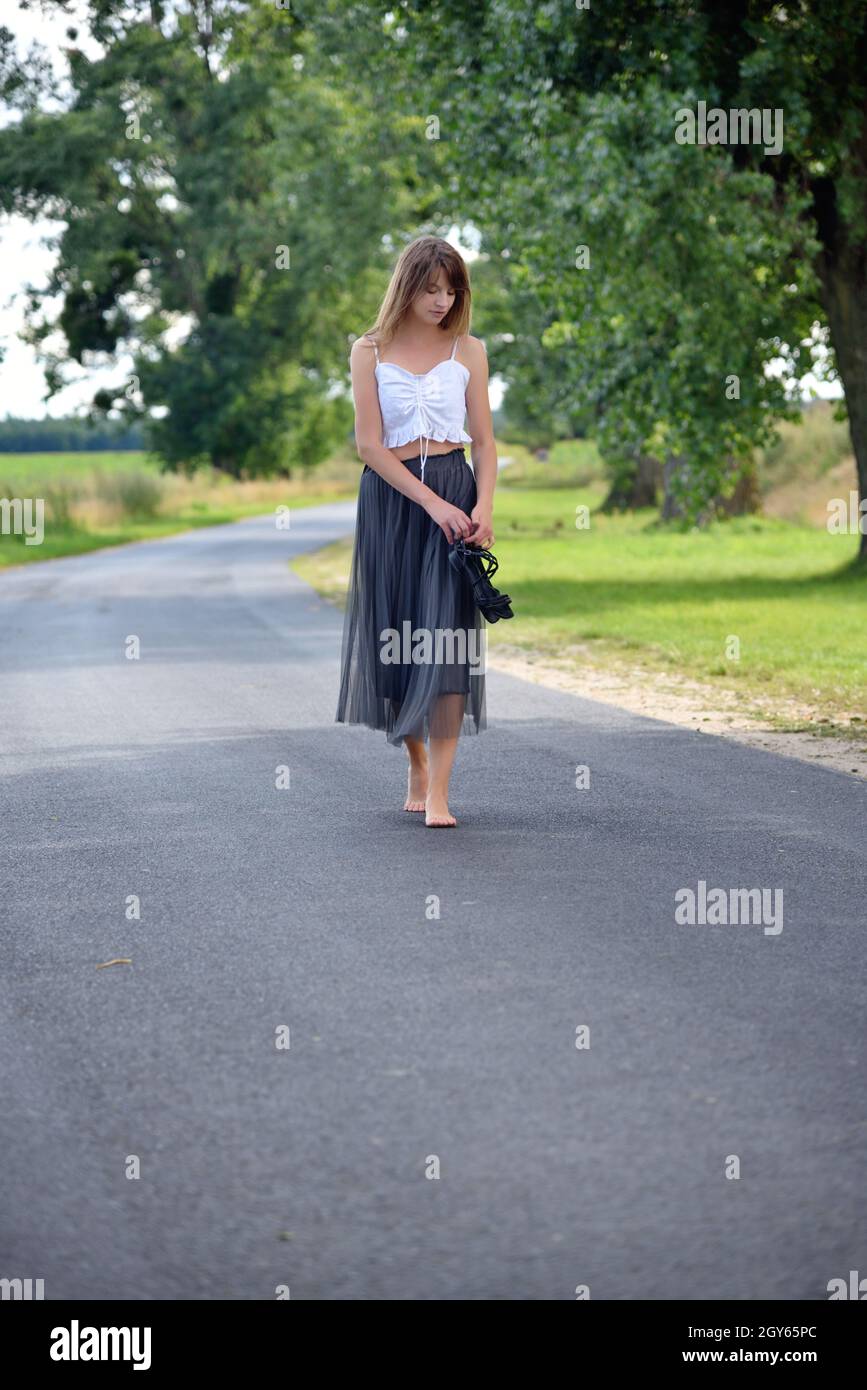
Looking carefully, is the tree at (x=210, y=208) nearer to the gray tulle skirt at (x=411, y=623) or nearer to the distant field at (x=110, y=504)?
the distant field at (x=110, y=504)

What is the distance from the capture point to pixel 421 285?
690 centimetres

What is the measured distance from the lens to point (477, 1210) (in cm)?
342

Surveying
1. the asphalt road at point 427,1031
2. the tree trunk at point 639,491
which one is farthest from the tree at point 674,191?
the tree trunk at point 639,491

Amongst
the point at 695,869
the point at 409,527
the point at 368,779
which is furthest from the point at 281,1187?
the point at 368,779

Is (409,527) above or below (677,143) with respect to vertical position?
below

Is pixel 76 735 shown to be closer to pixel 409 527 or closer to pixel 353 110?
pixel 409 527

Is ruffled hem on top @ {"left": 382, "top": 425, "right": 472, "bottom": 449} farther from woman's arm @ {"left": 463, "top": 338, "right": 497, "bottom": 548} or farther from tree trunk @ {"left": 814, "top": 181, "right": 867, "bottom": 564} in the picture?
tree trunk @ {"left": 814, "top": 181, "right": 867, "bottom": 564}

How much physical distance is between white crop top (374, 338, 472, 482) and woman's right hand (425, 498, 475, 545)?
9.7 inches

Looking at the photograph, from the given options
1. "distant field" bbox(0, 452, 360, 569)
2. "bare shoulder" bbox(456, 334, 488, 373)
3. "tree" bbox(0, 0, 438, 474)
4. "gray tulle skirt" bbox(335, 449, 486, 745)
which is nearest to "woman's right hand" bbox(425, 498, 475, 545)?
"gray tulle skirt" bbox(335, 449, 486, 745)

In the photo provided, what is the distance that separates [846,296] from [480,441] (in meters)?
14.3

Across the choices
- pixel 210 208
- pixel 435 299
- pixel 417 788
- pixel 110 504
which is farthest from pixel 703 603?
pixel 210 208

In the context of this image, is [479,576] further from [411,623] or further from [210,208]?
[210,208]
